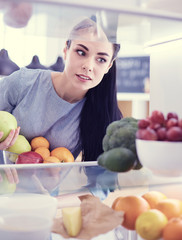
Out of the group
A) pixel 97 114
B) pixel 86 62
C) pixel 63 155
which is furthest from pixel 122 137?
pixel 97 114

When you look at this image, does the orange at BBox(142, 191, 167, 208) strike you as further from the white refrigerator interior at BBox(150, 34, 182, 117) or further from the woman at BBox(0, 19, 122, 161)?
the woman at BBox(0, 19, 122, 161)

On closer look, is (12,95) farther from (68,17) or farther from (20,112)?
(68,17)

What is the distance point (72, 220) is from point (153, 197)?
188 mm

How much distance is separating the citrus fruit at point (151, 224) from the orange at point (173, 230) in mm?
11

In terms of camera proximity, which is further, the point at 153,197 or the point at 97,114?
the point at 97,114

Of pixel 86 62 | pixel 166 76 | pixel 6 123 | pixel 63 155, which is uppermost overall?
pixel 86 62

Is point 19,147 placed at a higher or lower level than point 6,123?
lower

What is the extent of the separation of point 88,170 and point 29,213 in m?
0.31

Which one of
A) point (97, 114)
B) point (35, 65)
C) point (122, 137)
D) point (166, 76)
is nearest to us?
point (122, 137)

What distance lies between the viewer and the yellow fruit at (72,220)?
26.9 inches

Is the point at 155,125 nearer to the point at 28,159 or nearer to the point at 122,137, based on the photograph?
the point at 122,137

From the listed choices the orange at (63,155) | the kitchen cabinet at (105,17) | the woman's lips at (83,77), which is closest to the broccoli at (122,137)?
the kitchen cabinet at (105,17)

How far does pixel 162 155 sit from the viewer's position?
0.65 m

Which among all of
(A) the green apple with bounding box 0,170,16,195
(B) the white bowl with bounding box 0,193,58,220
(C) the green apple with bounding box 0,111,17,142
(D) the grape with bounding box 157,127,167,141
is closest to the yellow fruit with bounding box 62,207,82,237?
(B) the white bowl with bounding box 0,193,58,220
